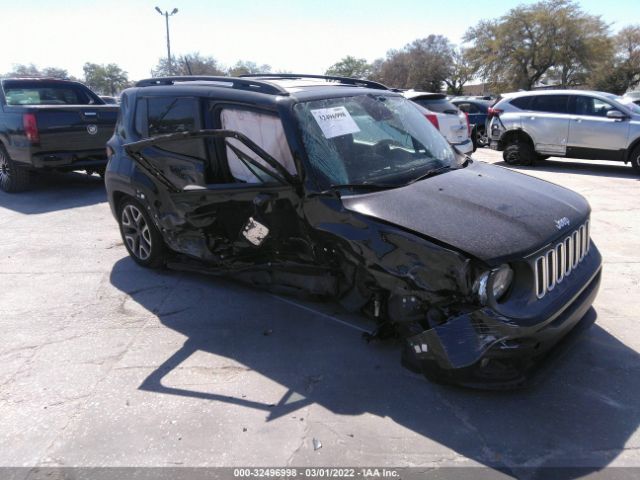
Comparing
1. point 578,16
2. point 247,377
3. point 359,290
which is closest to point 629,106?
point 359,290

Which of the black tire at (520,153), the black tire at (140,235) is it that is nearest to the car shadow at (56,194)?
the black tire at (140,235)

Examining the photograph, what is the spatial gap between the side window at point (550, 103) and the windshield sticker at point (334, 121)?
9615 millimetres

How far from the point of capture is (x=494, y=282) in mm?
2809

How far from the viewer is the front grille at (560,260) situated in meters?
2.96

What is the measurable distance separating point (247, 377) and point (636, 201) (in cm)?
763

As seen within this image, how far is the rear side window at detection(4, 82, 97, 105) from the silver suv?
9421 millimetres

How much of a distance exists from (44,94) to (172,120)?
695 centimetres

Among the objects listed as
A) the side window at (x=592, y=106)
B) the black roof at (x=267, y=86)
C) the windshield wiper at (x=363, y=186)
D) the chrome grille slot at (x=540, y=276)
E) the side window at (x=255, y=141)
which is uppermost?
the black roof at (x=267, y=86)

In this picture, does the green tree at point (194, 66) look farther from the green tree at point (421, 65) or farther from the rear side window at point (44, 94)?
the rear side window at point (44, 94)

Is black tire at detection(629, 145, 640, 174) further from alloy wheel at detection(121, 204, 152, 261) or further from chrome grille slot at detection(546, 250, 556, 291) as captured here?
alloy wheel at detection(121, 204, 152, 261)

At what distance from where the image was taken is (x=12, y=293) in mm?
4879

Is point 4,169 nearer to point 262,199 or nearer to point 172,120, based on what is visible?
point 172,120

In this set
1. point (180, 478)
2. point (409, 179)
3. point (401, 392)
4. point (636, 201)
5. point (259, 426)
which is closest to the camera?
point (180, 478)

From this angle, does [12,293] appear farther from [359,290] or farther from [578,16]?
[578,16]
